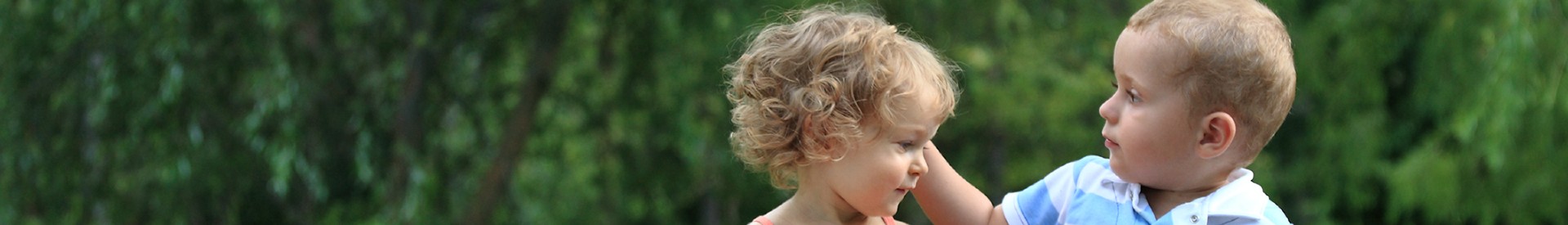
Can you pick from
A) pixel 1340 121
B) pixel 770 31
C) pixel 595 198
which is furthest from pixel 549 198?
pixel 770 31

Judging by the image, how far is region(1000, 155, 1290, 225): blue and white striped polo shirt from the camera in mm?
1582

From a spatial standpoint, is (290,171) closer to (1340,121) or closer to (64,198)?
(64,198)

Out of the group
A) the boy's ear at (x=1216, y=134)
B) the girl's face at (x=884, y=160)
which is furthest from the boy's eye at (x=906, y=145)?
the boy's ear at (x=1216, y=134)

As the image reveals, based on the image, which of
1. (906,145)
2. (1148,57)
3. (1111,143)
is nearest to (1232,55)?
→ (1148,57)

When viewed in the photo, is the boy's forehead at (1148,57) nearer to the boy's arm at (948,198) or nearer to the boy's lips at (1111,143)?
the boy's lips at (1111,143)

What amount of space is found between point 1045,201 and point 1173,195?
0.16 meters

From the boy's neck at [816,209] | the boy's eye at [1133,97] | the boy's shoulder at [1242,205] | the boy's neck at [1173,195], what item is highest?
the boy's eye at [1133,97]

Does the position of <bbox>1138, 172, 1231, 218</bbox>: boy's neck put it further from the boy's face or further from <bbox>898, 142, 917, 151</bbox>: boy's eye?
<bbox>898, 142, 917, 151</bbox>: boy's eye

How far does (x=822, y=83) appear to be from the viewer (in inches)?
61.4

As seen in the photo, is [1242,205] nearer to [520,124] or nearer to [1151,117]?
[1151,117]

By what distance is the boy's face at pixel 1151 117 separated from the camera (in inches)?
60.1

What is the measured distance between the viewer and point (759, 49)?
63.5 inches

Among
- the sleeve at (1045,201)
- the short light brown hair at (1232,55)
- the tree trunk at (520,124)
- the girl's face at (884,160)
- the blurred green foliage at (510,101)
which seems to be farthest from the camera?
the tree trunk at (520,124)

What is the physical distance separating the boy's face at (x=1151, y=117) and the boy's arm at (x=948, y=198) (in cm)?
19
